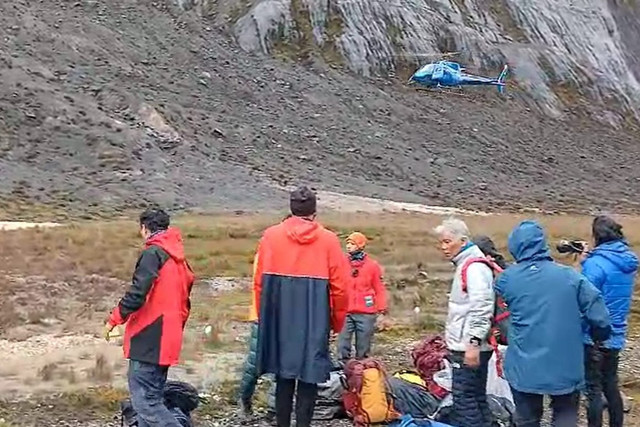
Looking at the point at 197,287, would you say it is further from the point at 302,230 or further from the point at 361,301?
the point at 302,230

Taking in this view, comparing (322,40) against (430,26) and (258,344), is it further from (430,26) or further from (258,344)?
(258,344)

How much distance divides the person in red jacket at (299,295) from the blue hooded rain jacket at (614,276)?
1940 mm

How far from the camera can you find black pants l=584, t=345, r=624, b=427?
329 inches

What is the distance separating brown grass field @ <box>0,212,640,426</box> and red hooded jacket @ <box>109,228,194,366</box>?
79.8 inches

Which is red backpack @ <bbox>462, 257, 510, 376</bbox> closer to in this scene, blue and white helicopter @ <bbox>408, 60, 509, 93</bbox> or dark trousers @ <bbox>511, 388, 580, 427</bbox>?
dark trousers @ <bbox>511, 388, 580, 427</bbox>

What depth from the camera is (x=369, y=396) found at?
29.3ft

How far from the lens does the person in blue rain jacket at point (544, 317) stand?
720cm

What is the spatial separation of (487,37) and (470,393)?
5935 cm

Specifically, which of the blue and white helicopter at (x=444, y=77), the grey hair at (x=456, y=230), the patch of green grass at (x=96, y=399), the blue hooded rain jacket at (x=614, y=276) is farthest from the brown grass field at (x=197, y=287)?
the blue and white helicopter at (x=444, y=77)

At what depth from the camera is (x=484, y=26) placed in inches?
2606

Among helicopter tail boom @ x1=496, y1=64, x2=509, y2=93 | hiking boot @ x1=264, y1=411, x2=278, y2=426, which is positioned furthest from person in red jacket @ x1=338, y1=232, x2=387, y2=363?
helicopter tail boom @ x1=496, y1=64, x2=509, y2=93

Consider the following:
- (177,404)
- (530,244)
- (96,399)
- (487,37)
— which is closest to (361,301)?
(96,399)

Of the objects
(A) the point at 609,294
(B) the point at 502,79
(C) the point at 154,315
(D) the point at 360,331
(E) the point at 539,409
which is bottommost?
(E) the point at 539,409

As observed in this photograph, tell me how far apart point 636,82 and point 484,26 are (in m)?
11.1
